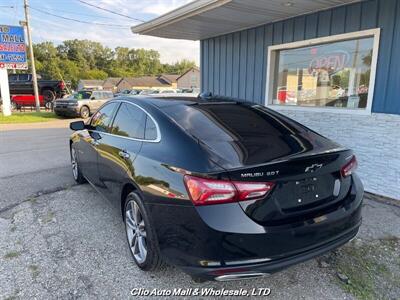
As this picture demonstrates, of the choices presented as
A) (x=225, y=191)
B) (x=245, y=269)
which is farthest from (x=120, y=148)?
(x=245, y=269)

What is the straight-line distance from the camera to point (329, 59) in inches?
208

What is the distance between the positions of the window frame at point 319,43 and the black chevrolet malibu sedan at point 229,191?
2362mm

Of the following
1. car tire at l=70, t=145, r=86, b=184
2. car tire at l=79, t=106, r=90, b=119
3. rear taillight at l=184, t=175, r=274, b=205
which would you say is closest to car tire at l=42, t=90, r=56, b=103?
car tire at l=79, t=106, r=90, b=119

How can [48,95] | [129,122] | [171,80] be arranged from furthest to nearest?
[171,80] < [48,95] < [129,122]

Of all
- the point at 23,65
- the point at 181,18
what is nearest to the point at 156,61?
the point at 23,65

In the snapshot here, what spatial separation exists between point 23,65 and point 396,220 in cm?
1771

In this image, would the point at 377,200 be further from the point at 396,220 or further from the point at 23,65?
the point at 23,65

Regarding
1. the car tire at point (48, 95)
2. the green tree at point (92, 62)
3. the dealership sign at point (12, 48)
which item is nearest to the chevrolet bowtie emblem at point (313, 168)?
the dealership sign at point (12, 48)

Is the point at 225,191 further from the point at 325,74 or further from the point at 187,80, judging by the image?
the point at 187,80

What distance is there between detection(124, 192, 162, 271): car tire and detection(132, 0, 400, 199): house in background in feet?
11.2

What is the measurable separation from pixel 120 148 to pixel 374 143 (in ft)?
12.5

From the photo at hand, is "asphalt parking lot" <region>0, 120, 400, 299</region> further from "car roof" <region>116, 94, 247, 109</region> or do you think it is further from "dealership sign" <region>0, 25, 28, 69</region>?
"dealership sign" <region>0, 25, 28, 69</region>

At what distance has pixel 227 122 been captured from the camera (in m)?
2.62

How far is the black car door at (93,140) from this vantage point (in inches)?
145
